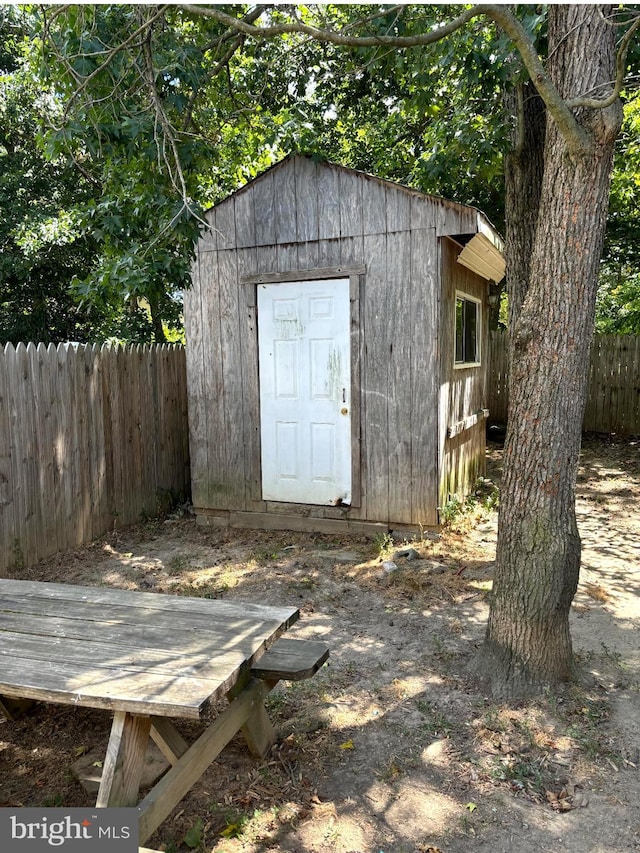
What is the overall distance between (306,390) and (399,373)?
0.99 metres

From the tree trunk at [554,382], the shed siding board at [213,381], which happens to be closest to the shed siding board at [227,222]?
the shed siding board at [213,381]

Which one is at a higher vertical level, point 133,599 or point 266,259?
point 266,259

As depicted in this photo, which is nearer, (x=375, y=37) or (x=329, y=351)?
(x=375, y=37)

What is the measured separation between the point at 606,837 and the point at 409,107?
6486mm

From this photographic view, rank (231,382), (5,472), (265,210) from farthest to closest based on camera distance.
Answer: (231,382)
(265,210)
(5,472)

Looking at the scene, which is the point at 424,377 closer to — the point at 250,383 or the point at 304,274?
the point at 304,274

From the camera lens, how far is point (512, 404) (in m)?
3.21

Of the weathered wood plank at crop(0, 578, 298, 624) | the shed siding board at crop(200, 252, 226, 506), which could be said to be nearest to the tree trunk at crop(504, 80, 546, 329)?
the weathered wood plank at crop(0, 578, 298, 624)

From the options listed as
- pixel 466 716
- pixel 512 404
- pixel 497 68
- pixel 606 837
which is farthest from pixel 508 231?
pixel 606 837

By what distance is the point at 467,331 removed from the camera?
7.32 m

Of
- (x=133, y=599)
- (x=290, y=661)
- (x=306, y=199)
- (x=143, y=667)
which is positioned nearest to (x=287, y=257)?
(x=306, y=199)

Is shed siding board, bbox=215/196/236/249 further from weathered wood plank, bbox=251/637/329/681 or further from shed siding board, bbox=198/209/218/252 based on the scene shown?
weathered wood plank, bbox=251/637/329/681

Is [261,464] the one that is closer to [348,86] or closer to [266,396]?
[266,396]

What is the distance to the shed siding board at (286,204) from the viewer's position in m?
6.19
